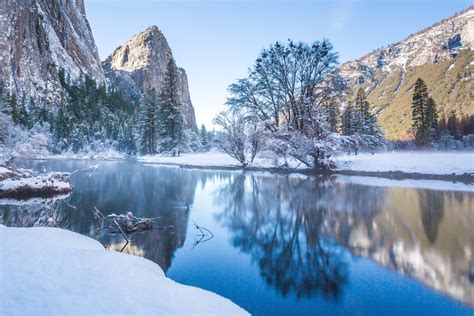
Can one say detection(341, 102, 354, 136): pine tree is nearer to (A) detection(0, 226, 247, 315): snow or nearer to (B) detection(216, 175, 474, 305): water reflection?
(B) detection(216, 175, 474, 305): water reflection

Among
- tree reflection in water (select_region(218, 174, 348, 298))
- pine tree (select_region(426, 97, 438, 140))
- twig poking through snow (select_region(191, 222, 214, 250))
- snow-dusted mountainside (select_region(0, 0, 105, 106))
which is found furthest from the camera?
snow-dusted mountainside (select_region(0, 0, 105, 106))

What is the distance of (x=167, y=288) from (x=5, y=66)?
9134cm

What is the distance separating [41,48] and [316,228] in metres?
106

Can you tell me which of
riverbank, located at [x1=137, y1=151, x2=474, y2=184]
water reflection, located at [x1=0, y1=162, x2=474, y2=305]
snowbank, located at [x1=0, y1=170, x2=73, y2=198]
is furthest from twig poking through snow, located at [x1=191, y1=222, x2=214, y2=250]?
riverbank, located at [x1=137, y1=151, x2=474, y2=184]

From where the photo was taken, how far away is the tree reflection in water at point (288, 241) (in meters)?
6.02

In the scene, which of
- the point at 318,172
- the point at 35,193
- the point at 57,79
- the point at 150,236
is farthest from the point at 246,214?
the point at 57,79

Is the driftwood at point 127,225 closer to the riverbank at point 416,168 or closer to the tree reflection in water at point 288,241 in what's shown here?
the tree reflection in water at point 288,241

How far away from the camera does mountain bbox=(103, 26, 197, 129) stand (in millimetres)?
148375

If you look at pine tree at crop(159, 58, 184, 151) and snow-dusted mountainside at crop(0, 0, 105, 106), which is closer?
pine tree at crop(159, 58, 184, 151)

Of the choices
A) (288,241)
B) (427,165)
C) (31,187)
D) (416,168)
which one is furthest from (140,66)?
(288,241)

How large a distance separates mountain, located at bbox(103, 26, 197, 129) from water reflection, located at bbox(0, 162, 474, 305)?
13039 cm

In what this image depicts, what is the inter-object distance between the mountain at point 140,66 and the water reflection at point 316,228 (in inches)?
5134

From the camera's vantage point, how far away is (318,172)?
1099 inches

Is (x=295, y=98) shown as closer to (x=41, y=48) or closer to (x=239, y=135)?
(x=239, y=135)
